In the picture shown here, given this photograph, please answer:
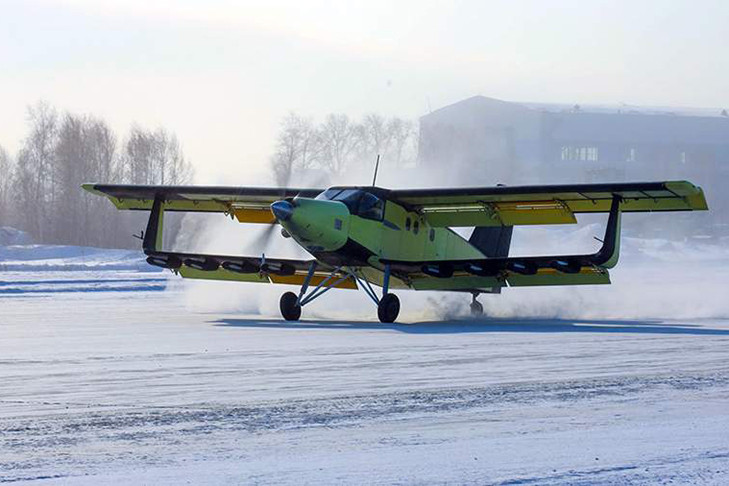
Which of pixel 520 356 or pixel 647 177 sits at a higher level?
pixel 647 177

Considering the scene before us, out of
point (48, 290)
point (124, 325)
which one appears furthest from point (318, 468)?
point (48, 290)

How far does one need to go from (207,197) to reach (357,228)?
466cm

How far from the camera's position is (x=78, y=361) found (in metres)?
14.1

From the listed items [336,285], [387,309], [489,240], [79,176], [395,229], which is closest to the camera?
[387,309]

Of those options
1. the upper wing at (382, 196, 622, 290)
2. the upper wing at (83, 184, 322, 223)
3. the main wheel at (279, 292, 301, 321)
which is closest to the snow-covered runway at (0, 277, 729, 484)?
the upper wing at (382, 196, 622, 290)

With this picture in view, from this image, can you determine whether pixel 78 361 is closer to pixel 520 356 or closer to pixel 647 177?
pixel 520 356

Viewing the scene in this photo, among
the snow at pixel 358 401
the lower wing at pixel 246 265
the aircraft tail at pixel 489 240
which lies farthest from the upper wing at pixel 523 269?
the aircraft tail at pixel 489 240

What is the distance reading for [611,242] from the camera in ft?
73.6

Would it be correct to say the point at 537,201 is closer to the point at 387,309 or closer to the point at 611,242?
the point at 611,242

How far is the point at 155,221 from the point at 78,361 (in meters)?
10.9

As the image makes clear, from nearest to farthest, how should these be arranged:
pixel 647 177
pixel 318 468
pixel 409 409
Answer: pixel 318 468, pixel 409 409, pixel 647 177

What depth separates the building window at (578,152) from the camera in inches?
4058

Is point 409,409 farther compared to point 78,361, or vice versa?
point 78,361

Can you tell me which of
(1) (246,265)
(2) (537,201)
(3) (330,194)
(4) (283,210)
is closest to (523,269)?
(2) (537,201)
